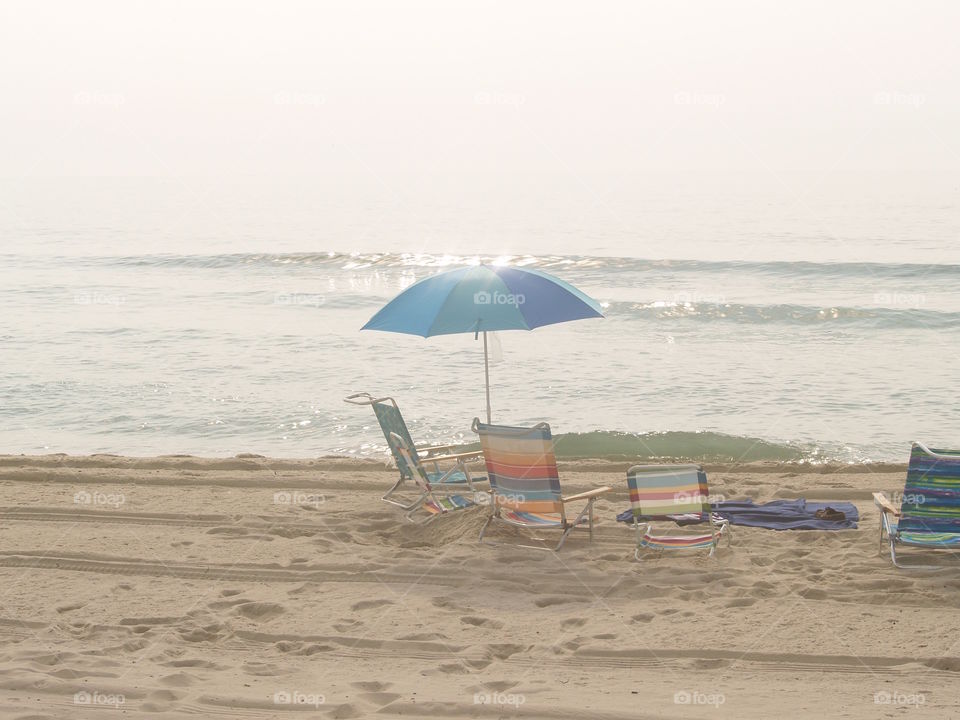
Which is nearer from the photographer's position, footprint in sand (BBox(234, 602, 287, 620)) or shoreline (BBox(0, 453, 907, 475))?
footprint in sand (BBox(234, 602, 287, 620))

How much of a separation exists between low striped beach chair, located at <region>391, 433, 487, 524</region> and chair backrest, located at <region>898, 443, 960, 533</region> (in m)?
2.94

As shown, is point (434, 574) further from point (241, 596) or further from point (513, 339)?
point (513, 339)

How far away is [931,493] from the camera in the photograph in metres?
6.02

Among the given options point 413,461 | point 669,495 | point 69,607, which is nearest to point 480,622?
point 669,495

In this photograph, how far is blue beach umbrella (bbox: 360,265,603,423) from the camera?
7343 millimetres

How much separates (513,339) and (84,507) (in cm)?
971

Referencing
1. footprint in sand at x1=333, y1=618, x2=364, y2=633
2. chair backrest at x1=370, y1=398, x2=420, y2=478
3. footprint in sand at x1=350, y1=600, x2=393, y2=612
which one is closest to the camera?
footprint in sand at x1=333, y1=618, x2=364, y2=633

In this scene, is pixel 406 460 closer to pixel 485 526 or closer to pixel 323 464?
pixel 485 526

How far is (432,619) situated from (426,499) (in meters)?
2.11

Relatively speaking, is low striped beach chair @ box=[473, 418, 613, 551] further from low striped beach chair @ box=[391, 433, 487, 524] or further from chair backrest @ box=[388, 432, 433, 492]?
chair backrest @ box=[388, 432, 433, 492]

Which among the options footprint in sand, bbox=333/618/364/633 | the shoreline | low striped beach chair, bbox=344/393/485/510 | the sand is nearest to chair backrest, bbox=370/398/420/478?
low striped beach chair, bbox=344/393/485/510

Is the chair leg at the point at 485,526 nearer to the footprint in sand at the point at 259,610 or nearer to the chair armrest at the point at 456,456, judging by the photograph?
the chair armrest at the point at 456,456

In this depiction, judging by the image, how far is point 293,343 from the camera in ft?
55.6

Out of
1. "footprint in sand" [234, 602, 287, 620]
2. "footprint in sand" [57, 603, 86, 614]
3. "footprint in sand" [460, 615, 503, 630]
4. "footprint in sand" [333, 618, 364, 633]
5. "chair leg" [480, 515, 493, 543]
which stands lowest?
"footprint in sand" [460, 615, 503, 630]
